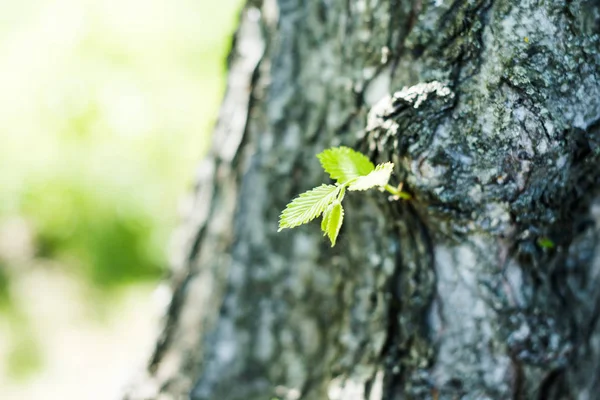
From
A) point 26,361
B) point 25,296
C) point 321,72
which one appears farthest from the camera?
point 25,296

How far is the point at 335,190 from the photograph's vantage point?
914mm

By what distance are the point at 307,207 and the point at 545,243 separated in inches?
17.1

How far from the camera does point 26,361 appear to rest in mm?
2193

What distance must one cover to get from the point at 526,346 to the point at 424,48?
541mm

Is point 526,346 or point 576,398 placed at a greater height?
point 526,346

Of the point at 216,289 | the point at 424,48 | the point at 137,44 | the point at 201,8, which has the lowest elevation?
the point at 216,289

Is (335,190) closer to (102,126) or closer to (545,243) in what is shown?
(545,243)

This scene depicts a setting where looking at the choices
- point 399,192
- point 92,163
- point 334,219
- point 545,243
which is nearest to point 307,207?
point 334,219

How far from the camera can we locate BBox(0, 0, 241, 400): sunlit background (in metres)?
2.32

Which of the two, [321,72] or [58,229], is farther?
[58,229]

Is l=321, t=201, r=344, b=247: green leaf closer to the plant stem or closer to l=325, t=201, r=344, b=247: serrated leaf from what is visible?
l=325, t=201, r=344, b=247: serrated leaf

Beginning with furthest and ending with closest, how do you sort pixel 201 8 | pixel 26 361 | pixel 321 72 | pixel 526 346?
pixel 201 8 → pixel 26 361 → pixel 321 72 → pixel 526 346

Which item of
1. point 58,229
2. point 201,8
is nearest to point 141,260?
point 58,229

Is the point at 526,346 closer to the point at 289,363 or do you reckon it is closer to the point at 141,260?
the point at 289,363
